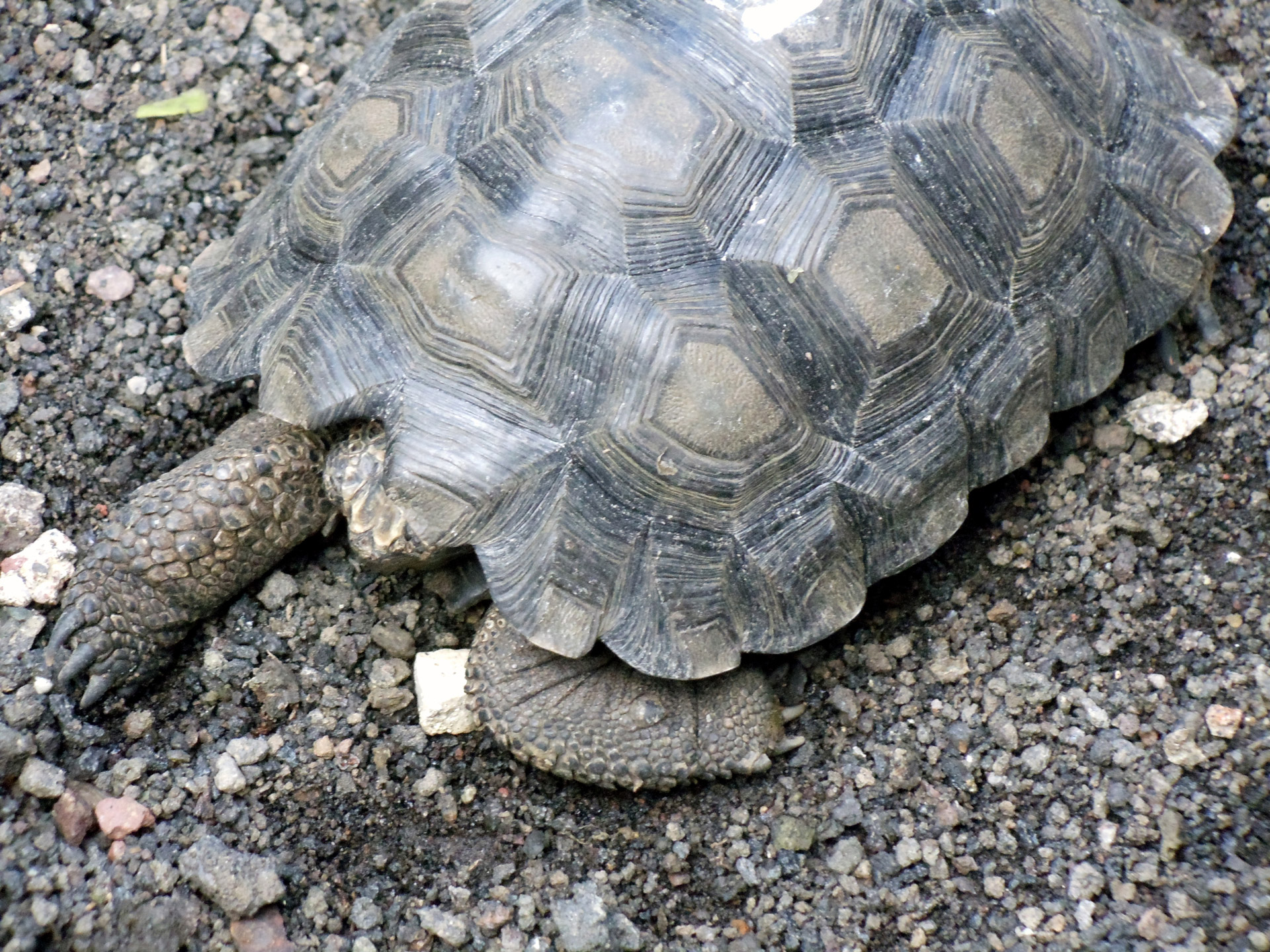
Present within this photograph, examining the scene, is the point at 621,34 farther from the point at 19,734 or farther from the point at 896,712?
the point at 19,734

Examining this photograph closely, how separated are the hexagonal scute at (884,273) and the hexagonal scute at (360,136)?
1.18m

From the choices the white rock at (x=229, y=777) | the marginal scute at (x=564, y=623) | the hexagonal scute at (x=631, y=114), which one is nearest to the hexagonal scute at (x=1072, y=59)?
the hexagonal scute at (x=631, y=114)

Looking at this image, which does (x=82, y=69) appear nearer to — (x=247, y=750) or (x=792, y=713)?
(x=247, y=750)

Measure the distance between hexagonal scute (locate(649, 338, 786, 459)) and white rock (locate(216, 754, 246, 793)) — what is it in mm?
1409

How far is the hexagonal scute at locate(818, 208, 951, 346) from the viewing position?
264 centimetres

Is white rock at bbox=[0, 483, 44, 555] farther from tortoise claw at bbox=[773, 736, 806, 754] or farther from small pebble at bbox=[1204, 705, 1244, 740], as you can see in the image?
small pebble at bbox=[1204, 705, 1244, 740]

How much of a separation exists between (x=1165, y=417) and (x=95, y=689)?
3001 millimetres

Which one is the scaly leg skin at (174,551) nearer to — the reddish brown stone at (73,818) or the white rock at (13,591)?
the white rock at (13,591)

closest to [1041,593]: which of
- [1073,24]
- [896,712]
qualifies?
[896,712]

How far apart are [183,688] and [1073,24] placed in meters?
3.13

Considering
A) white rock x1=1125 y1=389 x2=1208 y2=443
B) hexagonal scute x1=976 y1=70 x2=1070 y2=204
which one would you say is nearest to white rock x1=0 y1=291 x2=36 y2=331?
hexagonal scute x1=976 y1=70 x2=1070 y2=204

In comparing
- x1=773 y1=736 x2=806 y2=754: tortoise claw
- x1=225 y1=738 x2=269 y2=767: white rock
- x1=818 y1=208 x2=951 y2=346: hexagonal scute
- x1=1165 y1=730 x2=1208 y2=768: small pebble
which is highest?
x1=818 y1=208 x2=951 y2=346: hexagonal scute

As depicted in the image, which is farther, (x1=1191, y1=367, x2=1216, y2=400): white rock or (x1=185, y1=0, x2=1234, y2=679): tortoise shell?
(x1=1191, y1=367, x2=1216, y2=400): white rock

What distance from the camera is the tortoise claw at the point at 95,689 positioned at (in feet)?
9.14
